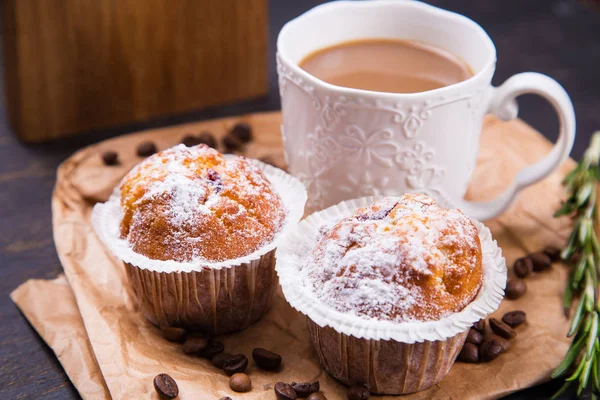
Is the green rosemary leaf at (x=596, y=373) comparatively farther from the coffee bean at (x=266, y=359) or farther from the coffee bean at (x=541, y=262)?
the coffee bean at (x=266, y=359)

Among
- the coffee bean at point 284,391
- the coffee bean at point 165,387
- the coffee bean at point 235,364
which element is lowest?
the coffee bean at point 235,364

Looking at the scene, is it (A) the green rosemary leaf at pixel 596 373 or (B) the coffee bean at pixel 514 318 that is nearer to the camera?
(A) the green rosemary leaf at pixel 596 373

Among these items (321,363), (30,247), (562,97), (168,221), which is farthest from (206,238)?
(562,97)

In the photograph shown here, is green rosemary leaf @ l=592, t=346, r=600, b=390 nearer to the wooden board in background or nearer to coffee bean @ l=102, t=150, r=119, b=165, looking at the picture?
coffee bean @ l=102, t=150, r=119, b=165

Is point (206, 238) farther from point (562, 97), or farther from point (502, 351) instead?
point (562, 97)

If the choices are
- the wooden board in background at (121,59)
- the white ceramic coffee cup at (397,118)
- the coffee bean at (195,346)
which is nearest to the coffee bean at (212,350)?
the coffee bean at (195,346)

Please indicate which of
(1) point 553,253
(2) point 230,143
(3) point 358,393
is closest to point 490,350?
(3) point 358,393

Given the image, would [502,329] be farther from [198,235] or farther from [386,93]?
[198,235]

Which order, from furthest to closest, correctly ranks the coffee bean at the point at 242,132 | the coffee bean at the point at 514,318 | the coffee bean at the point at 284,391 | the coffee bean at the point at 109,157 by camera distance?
the coffee bean at the point at 242,132
the coffee bean at the point at 109,157
the coffee bean at the point at 514,318
the coffee bean at the point at 284,391
